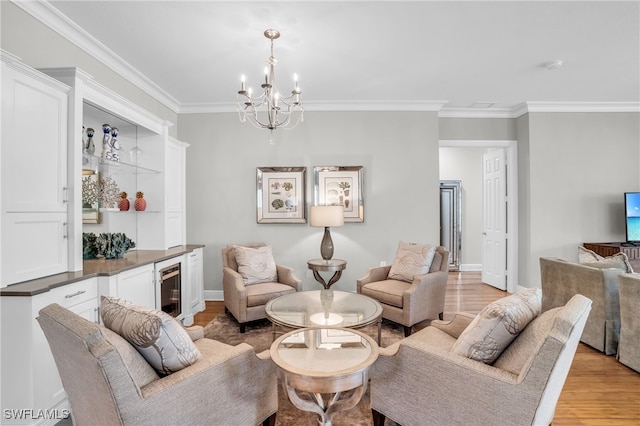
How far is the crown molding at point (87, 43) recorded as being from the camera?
230 centimetres

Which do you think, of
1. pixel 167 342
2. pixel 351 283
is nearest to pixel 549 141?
pixel 351 283

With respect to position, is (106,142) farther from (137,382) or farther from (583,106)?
(583,106)

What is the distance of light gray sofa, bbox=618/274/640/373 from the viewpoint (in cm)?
248

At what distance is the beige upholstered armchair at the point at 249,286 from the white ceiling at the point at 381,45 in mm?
2070

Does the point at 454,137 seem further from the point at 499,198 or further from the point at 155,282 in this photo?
the point at 155,282

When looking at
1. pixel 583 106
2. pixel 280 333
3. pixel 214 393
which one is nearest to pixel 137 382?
Answer: pixel 214 393

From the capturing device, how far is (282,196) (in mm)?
4465

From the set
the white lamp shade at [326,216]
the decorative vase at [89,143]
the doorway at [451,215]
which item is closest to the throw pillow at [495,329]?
the white lamp shade at [326,216]

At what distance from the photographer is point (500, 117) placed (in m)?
4.87

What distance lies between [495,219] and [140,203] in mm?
5230

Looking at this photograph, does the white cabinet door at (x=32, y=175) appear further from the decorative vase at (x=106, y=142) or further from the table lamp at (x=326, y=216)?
the table lamp at (x=326, y=216)

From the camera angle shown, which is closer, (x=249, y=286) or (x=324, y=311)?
(x=324, y=311)

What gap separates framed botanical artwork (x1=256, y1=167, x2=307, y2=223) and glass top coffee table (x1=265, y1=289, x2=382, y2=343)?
1.64m

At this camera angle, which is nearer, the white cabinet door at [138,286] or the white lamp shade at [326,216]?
the white cabinet door at [138,286]
